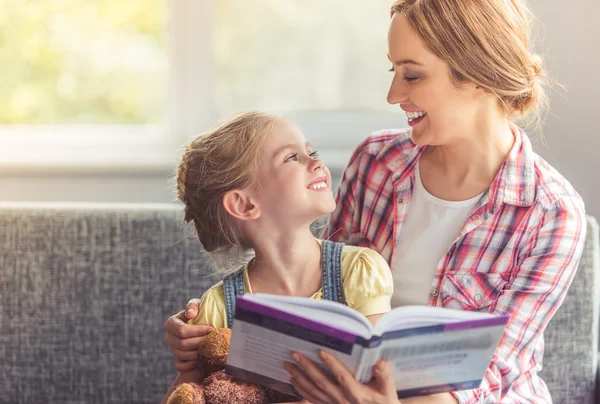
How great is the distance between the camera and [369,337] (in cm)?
119

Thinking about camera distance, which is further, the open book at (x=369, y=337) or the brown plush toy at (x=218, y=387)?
the brown plush toy at (x=218, y=387)

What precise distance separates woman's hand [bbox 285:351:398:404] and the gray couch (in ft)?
2.49

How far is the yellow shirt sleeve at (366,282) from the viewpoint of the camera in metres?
1.49

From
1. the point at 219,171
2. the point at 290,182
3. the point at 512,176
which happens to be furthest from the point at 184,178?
the point at 512,176

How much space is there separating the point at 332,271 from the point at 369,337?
0.36 metres

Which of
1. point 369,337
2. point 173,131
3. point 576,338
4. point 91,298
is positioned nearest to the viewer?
point 369,337

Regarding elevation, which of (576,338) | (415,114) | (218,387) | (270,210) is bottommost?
(576,338)

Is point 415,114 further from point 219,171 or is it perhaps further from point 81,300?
point 81,300

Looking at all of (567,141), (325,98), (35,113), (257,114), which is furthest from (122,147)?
(567,141)

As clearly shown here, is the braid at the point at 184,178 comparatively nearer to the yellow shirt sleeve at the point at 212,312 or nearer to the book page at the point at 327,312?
the yellow shirt sleeve at the point at 212,312

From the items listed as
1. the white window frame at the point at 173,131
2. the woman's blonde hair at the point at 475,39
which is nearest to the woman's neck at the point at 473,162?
the woman's blonde hair at the point at 475,39

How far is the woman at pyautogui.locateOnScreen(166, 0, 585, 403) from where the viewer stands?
155 cm

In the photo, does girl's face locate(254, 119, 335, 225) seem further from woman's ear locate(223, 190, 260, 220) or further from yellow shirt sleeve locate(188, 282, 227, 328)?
yellow shirt sleeve locate(188, 282, 227, 328)

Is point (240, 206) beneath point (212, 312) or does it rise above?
above
